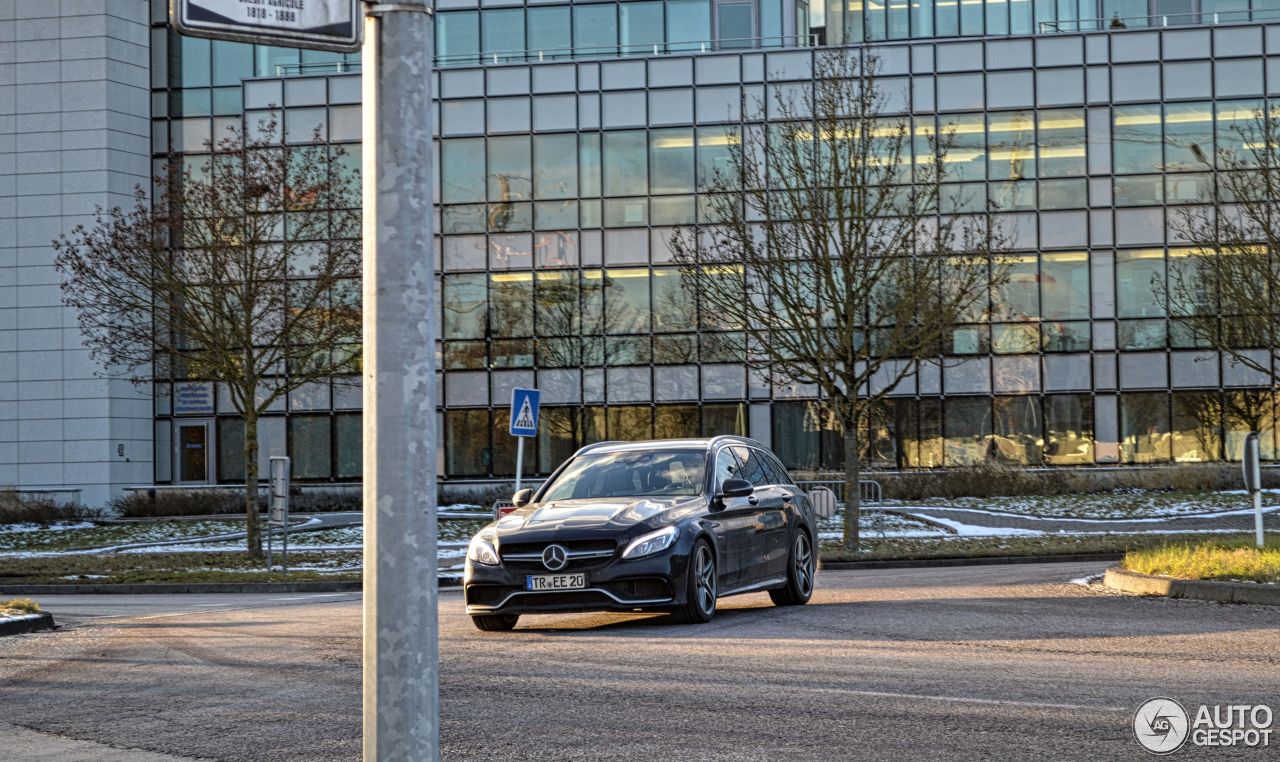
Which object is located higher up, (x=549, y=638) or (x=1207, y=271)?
(x=1207, y=271)

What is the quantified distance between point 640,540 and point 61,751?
19.6ft

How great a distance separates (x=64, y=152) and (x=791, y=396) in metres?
22.7

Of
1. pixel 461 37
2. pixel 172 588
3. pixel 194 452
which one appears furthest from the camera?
pixel 194 452

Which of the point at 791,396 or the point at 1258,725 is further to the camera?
the point at 791,396

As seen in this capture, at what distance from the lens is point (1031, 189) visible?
148 feet

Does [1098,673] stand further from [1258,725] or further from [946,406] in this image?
[946,406]

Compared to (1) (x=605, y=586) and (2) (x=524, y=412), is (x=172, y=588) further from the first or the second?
(1) (x=605, y=586)

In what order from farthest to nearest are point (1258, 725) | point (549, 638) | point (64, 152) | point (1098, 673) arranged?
point (64, 152) < point (549, 638) < point (1098, 673) < point (1258, 725)

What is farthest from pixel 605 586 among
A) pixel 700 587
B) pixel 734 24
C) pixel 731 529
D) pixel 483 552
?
pixel 734 24

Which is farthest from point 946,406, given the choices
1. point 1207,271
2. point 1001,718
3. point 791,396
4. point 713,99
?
point 1001,718

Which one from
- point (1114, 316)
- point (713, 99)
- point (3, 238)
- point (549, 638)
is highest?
point (713, 99)

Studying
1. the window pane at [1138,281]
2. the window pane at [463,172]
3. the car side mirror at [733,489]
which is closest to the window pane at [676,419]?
the window pane at [463,172]

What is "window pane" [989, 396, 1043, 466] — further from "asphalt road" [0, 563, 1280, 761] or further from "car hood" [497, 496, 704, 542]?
"car hood" [497, 496, 704, 542]

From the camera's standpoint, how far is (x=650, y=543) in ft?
43.7
